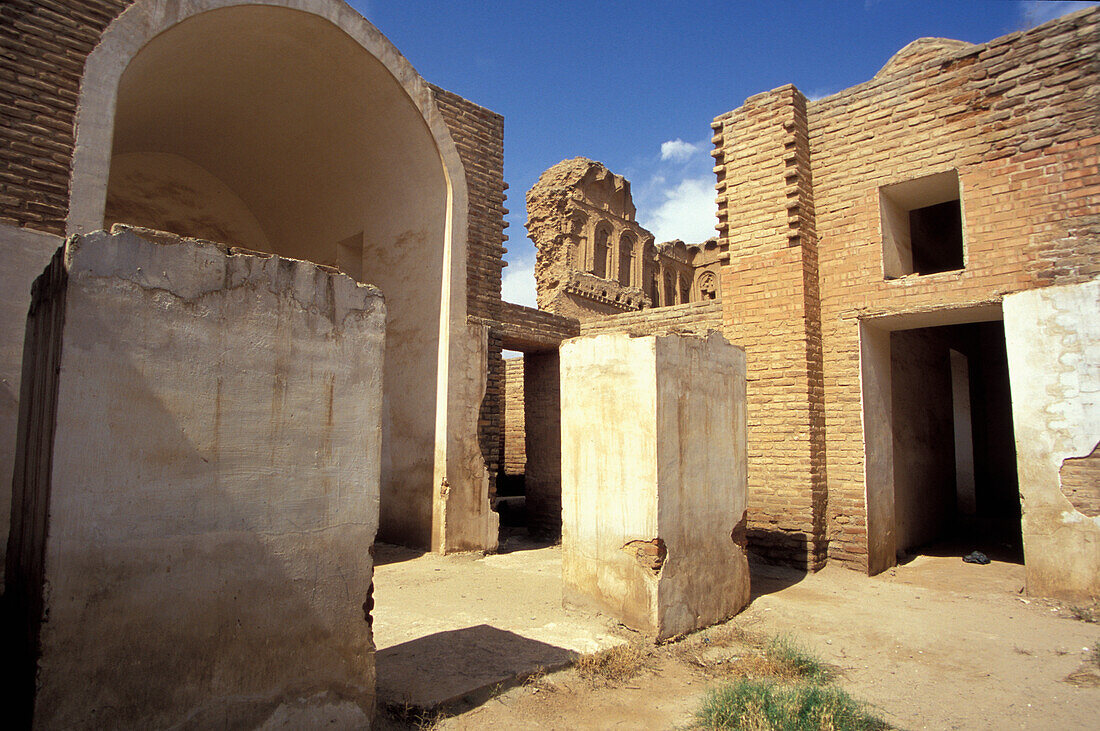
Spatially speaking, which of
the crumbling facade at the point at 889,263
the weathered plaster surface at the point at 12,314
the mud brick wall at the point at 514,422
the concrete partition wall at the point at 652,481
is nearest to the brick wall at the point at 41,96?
the weathered plaster surface at the point at 12,314

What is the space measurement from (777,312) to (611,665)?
477 centimetres

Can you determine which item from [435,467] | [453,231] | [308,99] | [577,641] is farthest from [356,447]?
[308,99]

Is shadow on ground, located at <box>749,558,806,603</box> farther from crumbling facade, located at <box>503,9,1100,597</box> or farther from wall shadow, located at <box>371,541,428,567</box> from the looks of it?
wall shadow, located at <box>371,541,428,567</box>

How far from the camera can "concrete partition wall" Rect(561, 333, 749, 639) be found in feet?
15.9

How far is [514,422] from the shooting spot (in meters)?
14.6

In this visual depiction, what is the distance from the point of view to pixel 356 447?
3119 mm

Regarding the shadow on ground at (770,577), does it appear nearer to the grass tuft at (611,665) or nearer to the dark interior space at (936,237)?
the grass tuft at (611,665)

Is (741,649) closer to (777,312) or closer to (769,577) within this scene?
(769,577)

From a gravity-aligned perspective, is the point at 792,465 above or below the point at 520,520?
above

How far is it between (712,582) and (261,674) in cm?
363

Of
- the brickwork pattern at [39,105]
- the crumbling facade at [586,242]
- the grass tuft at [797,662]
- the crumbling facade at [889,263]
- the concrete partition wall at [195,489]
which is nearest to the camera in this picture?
the concrete partition wall at [195,489]

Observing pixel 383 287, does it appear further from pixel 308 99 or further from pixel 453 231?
pixel 308 99

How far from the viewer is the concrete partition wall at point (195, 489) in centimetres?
239

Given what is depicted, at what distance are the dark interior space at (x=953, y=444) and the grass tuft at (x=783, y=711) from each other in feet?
17.3
